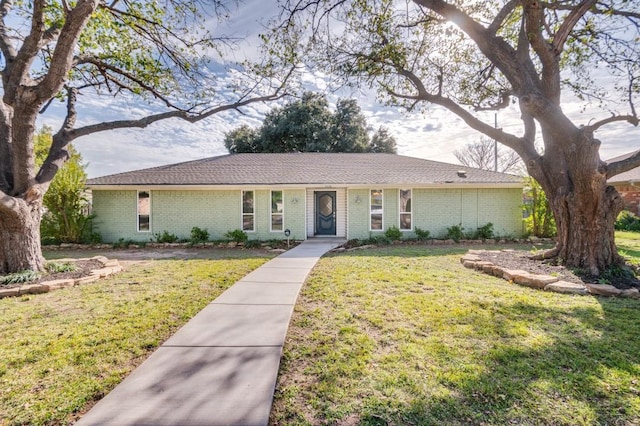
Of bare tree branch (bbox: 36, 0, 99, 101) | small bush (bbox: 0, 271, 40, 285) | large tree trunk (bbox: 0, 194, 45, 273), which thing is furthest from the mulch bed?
bare tree branch (bbox: 36, 0, 99, 101)

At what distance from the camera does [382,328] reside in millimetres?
3652

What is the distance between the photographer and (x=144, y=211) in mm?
12000

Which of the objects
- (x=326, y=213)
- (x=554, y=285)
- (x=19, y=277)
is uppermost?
(x=326, y=213)

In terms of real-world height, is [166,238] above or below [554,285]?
above

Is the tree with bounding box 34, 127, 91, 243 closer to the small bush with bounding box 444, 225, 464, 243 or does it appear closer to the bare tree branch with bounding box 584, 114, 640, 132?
the small bush with bounding box 444, 225, 464, 243

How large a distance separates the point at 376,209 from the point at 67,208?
12039 mm

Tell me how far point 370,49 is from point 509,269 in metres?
6.57

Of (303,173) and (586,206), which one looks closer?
(586,206)

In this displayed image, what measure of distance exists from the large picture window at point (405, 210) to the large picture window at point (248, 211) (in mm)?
6259

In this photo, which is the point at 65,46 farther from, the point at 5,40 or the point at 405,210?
the point at 405,210

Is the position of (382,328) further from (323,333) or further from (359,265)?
(359,265)

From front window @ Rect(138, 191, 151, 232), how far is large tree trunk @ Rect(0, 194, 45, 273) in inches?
232

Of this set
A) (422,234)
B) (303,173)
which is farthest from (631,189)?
(303,173)

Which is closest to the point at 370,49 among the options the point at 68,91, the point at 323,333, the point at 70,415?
the point at 323,333
